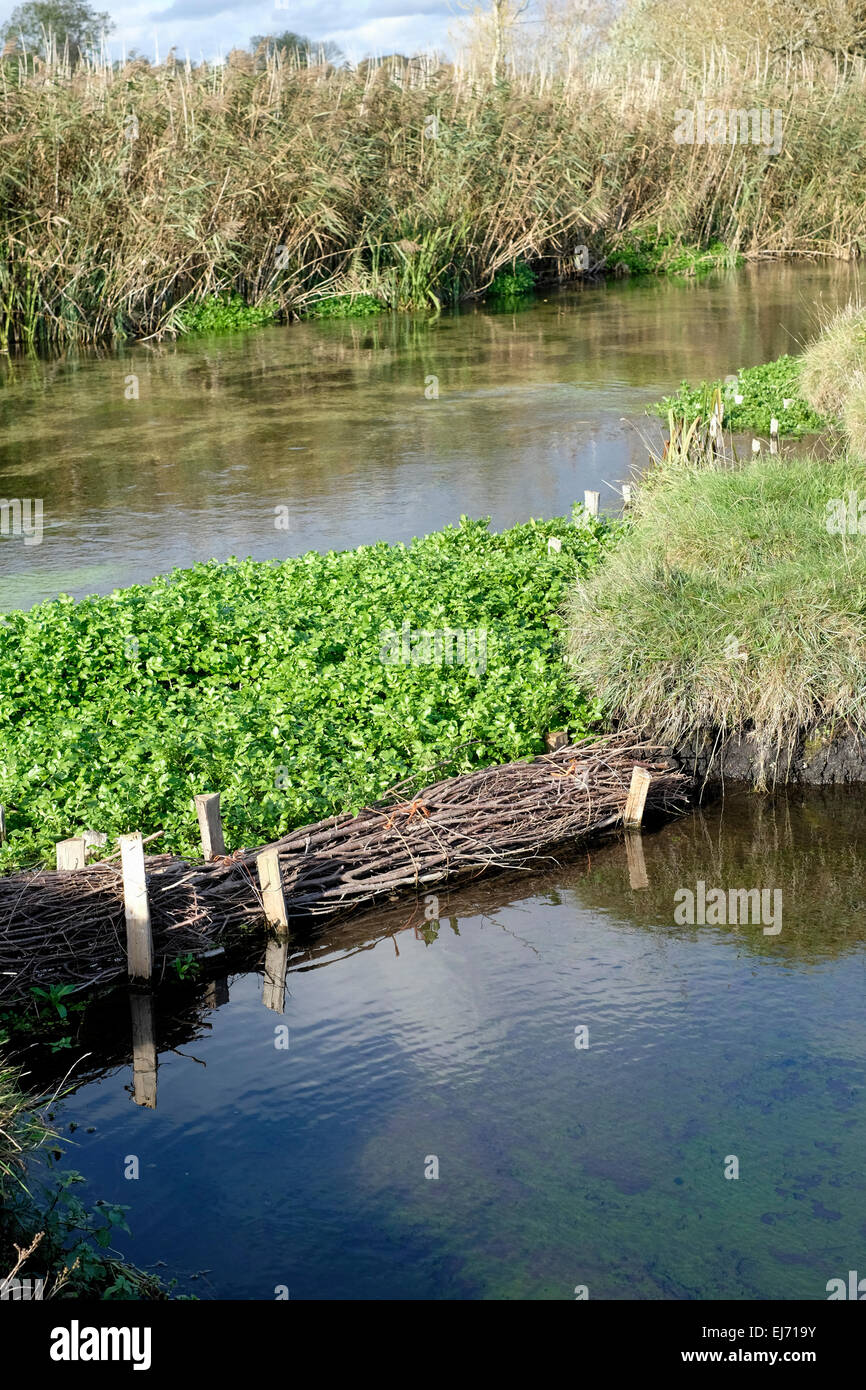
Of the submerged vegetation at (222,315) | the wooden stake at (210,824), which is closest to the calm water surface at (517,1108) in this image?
the wooden stake at (210,824)

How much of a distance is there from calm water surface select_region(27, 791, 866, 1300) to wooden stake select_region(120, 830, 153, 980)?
19 cm

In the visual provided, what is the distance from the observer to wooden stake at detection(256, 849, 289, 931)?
20.0 feet

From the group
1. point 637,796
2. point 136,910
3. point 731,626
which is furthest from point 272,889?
point 731,626

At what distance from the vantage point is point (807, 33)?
32.0 m

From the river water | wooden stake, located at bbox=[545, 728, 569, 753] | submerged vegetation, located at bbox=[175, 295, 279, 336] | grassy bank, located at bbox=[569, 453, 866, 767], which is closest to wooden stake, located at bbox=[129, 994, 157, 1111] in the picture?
the river water

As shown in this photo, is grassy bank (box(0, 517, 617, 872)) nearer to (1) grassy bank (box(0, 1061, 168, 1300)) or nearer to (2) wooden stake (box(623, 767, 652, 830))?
(2) wooden stake (box(623, 767, 652, 830))

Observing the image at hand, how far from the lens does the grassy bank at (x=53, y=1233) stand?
3.87 meters

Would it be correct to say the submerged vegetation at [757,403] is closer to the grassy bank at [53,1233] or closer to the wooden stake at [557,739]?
the wooden stake at [557,739]

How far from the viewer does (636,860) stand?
7055 millimetres

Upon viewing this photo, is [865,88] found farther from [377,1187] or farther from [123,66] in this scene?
[377,1187]

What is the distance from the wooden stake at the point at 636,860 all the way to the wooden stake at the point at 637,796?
0.26 ft

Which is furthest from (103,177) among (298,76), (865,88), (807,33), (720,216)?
(807,33)
